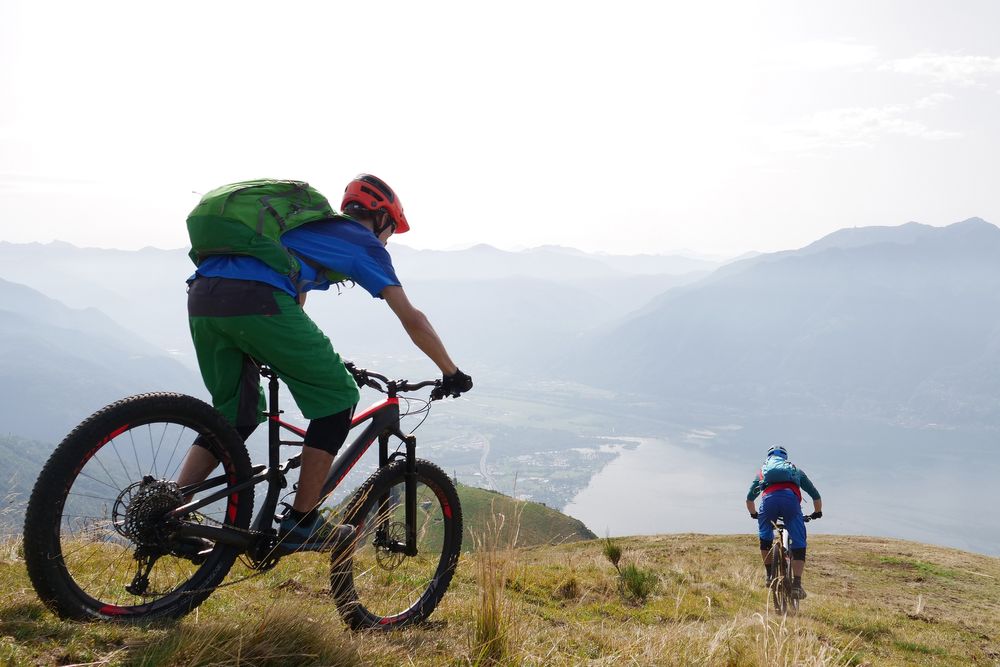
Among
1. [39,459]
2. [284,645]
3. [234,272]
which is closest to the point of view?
[284,645]

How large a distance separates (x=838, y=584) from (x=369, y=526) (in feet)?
36.4

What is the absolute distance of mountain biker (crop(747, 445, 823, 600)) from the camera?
8719 mm

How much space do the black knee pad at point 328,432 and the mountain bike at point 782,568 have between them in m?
6.64

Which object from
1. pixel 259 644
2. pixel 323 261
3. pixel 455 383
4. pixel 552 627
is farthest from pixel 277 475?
pixel 552 627

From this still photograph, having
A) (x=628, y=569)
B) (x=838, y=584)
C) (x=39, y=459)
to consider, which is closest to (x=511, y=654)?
(x=628, y=569)

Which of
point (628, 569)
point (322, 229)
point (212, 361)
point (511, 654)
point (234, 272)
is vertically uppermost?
point (322, 229)

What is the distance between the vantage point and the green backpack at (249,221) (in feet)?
11.4

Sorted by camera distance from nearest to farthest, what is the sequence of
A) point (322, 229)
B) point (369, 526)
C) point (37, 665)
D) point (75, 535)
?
point (37, 665)
point (75, 535)
point (322, 229)
point (369, 526)

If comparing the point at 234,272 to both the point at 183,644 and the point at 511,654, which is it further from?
the point at 511,654

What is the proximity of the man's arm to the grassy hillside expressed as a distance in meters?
1.30

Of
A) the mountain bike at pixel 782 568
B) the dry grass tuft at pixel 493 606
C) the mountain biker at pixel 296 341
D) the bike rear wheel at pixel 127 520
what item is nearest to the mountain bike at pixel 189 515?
the bike rear wheel at pixel 127 520

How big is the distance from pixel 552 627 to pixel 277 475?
268 centimetres

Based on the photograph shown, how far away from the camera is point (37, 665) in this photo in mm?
2666

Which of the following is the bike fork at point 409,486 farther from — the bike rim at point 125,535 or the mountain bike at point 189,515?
the bike rim at point 125,535
